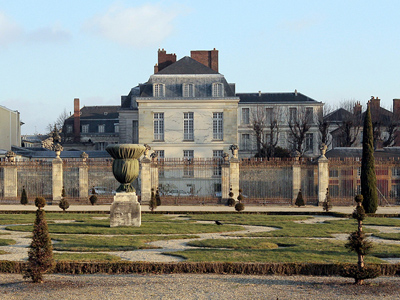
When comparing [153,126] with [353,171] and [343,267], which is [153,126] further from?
[343,267]

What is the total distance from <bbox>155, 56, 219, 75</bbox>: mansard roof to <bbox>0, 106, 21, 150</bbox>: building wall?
16343 millimetres

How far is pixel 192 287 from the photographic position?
32.3 feet

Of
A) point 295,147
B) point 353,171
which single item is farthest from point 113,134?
point 353,171

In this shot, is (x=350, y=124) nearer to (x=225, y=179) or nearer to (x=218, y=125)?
(x=218, y=125)

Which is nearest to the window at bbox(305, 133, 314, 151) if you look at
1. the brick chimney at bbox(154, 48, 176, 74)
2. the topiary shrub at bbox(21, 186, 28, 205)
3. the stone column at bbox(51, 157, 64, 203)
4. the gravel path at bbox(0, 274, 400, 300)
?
the brick chimney at bbox(154, 48, 176, 74)

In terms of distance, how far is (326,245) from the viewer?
14.3 m

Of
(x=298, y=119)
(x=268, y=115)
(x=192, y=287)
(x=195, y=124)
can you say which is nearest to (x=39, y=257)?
(x=192, y=287)

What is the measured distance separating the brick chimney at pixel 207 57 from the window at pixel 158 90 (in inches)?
237

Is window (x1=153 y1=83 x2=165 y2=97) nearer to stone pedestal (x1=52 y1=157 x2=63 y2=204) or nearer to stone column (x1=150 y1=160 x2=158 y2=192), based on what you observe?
stone column (x1=150 y1=160 x2=158 y2=192)

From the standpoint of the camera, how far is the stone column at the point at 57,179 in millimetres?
32312

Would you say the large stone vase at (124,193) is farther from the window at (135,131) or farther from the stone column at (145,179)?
the window at (135,131)

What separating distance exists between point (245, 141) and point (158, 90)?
15.4m

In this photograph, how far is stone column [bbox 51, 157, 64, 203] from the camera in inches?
1272

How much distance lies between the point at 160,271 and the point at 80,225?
8.62 metres
